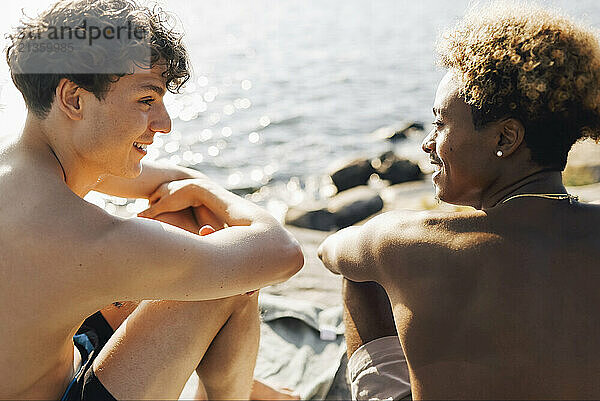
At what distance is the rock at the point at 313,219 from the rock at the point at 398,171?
1.84 meters

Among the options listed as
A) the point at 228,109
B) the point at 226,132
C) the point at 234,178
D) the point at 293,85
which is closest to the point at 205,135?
the point at 226,132

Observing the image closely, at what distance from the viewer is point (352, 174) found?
780 cm

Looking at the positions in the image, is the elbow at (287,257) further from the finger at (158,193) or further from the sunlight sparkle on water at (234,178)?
the sunlight sparkle on water at (234,178)

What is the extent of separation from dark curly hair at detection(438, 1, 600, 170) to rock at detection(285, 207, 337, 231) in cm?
415

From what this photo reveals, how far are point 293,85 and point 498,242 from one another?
38.1 feet

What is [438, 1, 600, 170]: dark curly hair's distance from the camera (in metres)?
1.85

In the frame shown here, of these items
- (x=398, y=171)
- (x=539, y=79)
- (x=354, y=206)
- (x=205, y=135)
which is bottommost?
(x=398, y=171)

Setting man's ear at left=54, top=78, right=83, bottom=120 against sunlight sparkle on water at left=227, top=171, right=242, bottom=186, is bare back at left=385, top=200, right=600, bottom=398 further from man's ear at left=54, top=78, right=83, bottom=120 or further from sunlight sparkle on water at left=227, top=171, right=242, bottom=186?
sunlight sparkle on water at left=227, top=171, right=242, bottom=186

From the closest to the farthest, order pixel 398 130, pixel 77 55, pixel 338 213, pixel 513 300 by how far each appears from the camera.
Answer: pixel 513 300
pixel 77 55
pixel 338 213
pixel 398 130

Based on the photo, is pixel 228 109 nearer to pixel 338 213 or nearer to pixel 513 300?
pixel 338 213

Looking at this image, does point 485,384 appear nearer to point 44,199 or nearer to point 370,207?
point 44,199

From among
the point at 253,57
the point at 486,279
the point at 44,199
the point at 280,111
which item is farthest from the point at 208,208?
the point at 253,57

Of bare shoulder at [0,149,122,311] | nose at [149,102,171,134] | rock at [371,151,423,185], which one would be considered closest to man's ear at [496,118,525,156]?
nose at [149,102,171,134]

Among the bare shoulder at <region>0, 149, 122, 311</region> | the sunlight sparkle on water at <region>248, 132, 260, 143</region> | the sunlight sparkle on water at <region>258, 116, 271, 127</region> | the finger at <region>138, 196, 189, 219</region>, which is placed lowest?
the sunlight sparkle on water at <region>248, 132, 260, 143</region>
